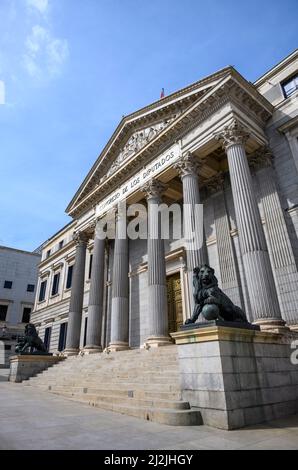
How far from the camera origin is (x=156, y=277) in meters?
14.0

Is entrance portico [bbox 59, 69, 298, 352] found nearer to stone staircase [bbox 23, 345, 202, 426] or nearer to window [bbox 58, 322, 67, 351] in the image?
→ stone staircase [bbox 23, 345, 202, 426]

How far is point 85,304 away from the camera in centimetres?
2527

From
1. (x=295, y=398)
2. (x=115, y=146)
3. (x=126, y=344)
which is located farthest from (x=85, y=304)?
(x=295, y=398)

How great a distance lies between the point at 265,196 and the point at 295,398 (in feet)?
27.3

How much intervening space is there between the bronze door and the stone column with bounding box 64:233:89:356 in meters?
6.55

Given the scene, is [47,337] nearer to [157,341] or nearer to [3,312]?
[3,312]

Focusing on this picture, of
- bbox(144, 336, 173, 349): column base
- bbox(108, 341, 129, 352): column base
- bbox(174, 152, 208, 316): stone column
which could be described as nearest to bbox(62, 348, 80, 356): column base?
bbox(108, 341, 129, 352): column base

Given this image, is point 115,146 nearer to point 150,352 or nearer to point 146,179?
point 146,179

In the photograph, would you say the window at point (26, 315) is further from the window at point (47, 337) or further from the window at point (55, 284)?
the window at point (55, 284)

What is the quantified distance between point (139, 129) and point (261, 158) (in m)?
8.28

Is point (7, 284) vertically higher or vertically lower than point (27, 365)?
higher

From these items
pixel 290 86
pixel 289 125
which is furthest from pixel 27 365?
pixel 290 86

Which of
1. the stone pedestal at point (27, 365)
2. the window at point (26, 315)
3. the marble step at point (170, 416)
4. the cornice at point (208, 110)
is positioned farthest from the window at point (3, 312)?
the marble step at point (170, 416)
